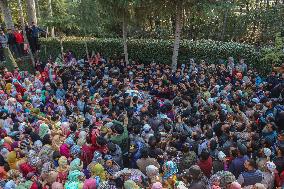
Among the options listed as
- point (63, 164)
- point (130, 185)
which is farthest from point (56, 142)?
point (130, 185)

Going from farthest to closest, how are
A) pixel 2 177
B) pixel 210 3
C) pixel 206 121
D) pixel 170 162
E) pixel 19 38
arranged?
pixel 19 38, pixel 210 3, pixel 206 121, pixel 2 177, pixel 170 162

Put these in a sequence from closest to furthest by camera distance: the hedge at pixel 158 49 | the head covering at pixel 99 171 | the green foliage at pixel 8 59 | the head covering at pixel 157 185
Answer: the head covering at pixel 157 185, the head covering at pixel 99 171, the hedge at pixel 158 49, the green foliage at pixel 8 59

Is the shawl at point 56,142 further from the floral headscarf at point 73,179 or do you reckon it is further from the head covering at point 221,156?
the head covering at point 221,156

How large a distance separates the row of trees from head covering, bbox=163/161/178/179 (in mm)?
8865

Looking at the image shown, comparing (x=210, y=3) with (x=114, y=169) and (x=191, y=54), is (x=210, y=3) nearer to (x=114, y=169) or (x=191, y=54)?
(x=191, y=54)

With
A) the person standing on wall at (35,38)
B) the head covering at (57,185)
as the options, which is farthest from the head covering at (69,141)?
the person standing on wall at (35,38)

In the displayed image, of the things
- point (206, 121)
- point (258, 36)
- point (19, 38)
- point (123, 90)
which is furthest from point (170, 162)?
point (19, 38)

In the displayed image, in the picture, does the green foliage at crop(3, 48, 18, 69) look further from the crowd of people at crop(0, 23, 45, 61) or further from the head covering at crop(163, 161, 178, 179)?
the head covering at crop(163, 161, 178, 179)

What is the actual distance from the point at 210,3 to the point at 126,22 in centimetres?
391

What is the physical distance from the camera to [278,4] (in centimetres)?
1695

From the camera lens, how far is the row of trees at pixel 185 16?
15398 millimetres

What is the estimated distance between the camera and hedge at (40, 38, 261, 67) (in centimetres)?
1574

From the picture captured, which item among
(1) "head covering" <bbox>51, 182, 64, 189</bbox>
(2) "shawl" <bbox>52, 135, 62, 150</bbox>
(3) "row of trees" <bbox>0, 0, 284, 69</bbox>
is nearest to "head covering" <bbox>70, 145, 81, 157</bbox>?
(2) "shawl" <bbox>52, 135, 62, 150</bbox>

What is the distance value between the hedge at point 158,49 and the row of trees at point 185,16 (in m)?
0.95
